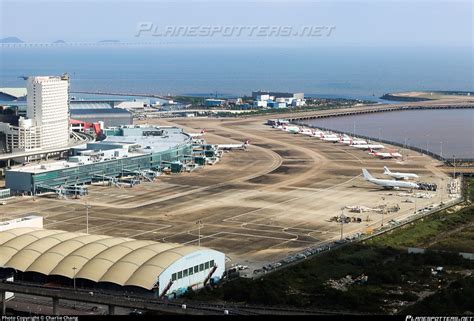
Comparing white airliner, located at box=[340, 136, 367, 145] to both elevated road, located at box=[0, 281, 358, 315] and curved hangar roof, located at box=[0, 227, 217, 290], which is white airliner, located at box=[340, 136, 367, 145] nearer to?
curved hangar roof, located at box=[0, 227, 217, 290]

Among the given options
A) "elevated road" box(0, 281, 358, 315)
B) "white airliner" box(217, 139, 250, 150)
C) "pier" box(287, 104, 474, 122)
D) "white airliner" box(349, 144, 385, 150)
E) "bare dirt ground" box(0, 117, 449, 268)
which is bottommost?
"bare dirt ground" box(0, 117, 449, 268)

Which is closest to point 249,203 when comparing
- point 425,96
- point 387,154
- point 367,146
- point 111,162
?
point 111,162

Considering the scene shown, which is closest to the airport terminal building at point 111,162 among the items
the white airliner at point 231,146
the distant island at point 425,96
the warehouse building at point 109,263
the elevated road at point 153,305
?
the white airliner at point 231,146

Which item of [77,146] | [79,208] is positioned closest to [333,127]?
[77,146]

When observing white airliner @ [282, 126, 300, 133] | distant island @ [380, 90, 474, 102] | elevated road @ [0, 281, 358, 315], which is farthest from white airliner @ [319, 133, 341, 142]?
elevated road @ [0, 281, 358, 315]

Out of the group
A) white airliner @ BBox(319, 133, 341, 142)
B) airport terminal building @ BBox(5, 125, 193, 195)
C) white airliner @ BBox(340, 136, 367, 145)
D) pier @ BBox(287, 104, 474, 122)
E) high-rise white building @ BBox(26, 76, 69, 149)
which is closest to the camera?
airport terminal building @ BBox(5, 125, 193, 195)

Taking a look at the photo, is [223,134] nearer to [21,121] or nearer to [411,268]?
[21,121]

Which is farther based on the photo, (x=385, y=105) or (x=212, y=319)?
(x=385, y=105)
